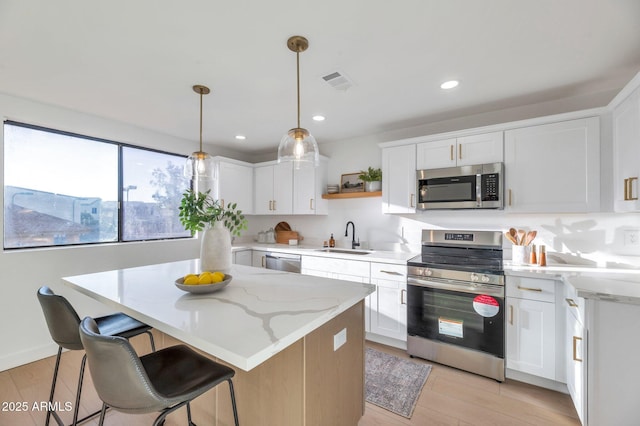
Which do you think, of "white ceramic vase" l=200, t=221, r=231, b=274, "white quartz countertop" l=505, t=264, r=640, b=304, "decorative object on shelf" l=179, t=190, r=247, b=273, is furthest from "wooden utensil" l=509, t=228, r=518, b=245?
"white ceramic vase" l=200, t=221, r=231, b=274

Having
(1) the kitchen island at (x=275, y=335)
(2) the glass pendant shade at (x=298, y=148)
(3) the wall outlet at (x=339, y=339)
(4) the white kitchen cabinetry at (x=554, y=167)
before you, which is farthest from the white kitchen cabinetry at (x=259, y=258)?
(4) the white kitchen cabinetry at (x=554, y=167)

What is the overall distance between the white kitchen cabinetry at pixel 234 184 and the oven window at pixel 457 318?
2.69 meters

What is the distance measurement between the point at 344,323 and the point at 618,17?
87.1 inches

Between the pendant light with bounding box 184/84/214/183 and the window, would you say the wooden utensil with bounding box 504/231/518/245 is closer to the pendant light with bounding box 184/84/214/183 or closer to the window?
the pendant light with bounding box 184/84/214/183

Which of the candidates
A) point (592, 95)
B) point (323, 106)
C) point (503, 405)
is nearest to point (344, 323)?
point (503, 405)

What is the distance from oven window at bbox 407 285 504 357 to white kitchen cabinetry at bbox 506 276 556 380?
0.26 feet

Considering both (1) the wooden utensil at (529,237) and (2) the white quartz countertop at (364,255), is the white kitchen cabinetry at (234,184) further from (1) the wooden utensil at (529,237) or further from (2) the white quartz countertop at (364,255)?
(1) the wooden utensil at (529,237)

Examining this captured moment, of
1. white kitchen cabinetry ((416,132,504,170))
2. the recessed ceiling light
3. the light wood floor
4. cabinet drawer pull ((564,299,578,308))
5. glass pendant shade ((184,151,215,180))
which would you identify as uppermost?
the recessed ceiling light

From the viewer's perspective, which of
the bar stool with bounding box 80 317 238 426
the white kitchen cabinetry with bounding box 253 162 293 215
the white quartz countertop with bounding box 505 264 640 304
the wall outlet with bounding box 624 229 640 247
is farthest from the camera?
the white kitchen cabinetry with bounding box 253 162 293 215

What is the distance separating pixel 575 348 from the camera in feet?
5.81

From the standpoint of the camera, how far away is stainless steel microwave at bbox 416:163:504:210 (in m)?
2.54

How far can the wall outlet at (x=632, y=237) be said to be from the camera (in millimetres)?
2170

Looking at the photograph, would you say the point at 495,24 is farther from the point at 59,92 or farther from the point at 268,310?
the point at 59,92

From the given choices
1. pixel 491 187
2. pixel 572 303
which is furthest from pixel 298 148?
pixel 572 303
